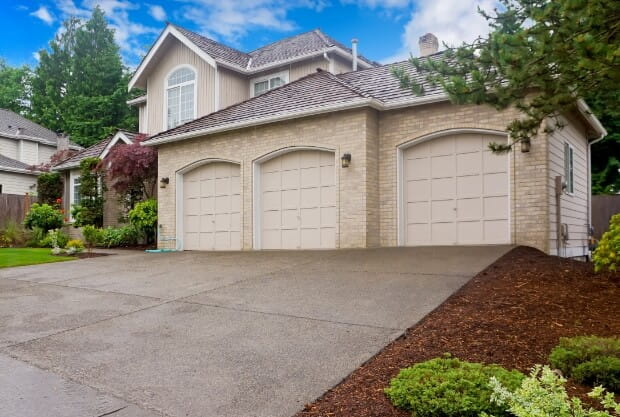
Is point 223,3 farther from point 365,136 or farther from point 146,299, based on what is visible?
point 146,299

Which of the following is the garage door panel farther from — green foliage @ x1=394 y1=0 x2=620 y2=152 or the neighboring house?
the neighboring house

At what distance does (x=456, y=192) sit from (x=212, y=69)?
1073cm

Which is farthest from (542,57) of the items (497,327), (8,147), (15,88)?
(15,88)

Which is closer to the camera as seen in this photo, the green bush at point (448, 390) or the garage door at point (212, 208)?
the green bush at point (448, 390)

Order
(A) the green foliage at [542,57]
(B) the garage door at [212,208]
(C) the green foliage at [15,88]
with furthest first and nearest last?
(C) the green foliage at [15,88] < (B) the garage door at [212,208] < (A) the green foliage at [542,57]

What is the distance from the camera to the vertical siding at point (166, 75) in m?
17.7

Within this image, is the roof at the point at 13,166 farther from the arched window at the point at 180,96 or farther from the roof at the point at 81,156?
the arched window at the point at 180,96

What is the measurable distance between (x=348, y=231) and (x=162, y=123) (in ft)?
34.8

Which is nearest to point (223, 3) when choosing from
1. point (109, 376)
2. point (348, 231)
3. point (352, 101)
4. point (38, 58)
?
point (352, 101)

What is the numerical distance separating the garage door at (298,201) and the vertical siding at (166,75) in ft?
18.9

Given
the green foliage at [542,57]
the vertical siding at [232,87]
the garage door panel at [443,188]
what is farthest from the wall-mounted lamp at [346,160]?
the vertical siding at [232,87]

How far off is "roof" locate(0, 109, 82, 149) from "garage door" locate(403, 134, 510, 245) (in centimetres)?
2548

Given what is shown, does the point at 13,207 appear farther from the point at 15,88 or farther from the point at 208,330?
the point at 15,88

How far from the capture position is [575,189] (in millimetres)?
12852
